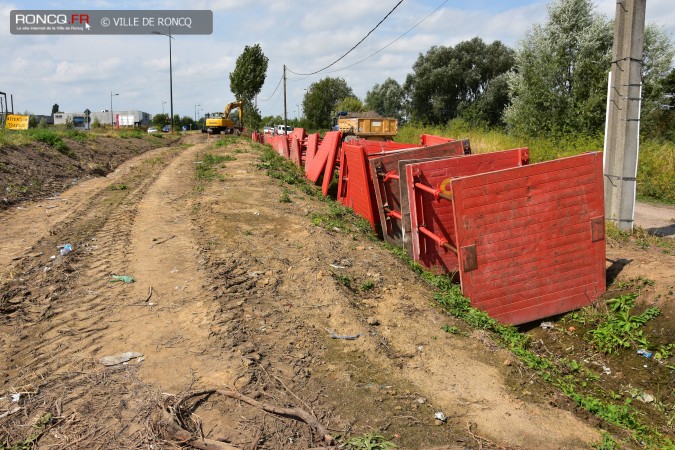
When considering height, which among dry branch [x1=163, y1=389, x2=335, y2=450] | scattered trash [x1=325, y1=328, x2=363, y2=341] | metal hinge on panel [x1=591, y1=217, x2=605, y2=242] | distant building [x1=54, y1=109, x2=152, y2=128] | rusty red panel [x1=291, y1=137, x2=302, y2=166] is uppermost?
distant building [x1=54, y1=109, x2=152, y2=128]

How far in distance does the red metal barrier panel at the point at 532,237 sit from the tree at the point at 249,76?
5619 centimetres

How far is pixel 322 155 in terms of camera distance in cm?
1285

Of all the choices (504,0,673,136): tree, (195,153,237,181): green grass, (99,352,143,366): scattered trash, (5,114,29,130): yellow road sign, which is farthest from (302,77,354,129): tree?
(99,352,143,366): scattered trash

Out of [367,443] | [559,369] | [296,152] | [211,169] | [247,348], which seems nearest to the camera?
[367,443]

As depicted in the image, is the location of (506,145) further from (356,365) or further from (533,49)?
(356,365)

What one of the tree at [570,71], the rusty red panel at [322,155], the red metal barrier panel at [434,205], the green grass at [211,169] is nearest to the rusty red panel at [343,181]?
the rusty red panel at [322,155]

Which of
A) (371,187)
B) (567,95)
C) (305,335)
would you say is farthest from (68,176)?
(567,95)

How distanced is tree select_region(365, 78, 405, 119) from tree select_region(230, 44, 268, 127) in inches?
623

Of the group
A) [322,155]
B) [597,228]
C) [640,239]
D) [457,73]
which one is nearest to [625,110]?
[640,239]

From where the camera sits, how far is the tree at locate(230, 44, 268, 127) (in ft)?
194

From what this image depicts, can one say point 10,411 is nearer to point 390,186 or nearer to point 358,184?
point 390,186

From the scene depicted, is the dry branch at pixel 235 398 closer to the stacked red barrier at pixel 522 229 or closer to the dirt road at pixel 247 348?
the dirt road at pixel 247 348

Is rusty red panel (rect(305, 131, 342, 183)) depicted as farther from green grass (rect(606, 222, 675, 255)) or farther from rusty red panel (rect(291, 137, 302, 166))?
green grass (rect(606, 222, 675, 255))

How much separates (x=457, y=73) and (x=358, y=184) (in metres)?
39.4
